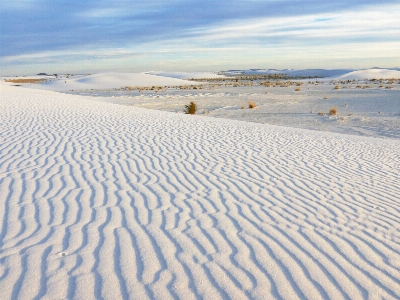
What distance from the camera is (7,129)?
9.63 metres

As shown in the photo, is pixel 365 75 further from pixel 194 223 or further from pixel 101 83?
pixel 194 223

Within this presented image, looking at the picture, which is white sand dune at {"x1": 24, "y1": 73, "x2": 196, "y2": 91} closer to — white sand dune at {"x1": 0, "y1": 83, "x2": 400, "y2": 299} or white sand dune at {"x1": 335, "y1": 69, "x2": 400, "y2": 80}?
white sand dune at {"x1": 335, "y1": 69, "x2": 400, "y2": 80}

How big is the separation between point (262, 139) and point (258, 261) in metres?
6.56

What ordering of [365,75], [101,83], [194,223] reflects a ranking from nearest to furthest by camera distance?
[194,223]
[101,83]
[365,75]

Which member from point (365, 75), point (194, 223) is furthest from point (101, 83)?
A: point (194, 223)

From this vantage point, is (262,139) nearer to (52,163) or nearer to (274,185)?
(274,185)

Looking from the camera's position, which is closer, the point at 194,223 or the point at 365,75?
the point at 194,223

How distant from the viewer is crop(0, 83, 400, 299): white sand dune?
293cm

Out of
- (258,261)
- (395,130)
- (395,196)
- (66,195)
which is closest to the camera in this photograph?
(258,261)

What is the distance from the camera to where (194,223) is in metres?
4.02

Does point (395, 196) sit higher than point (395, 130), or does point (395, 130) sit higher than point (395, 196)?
point (395, 196)

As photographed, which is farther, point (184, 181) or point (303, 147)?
point (303, 147)

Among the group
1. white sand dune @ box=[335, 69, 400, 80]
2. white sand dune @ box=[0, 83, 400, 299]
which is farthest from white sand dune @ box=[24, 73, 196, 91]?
white sand dune @ box=[0, 83, 400, 299]

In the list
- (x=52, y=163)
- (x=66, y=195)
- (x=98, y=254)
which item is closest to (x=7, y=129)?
(x=52, y=163)
